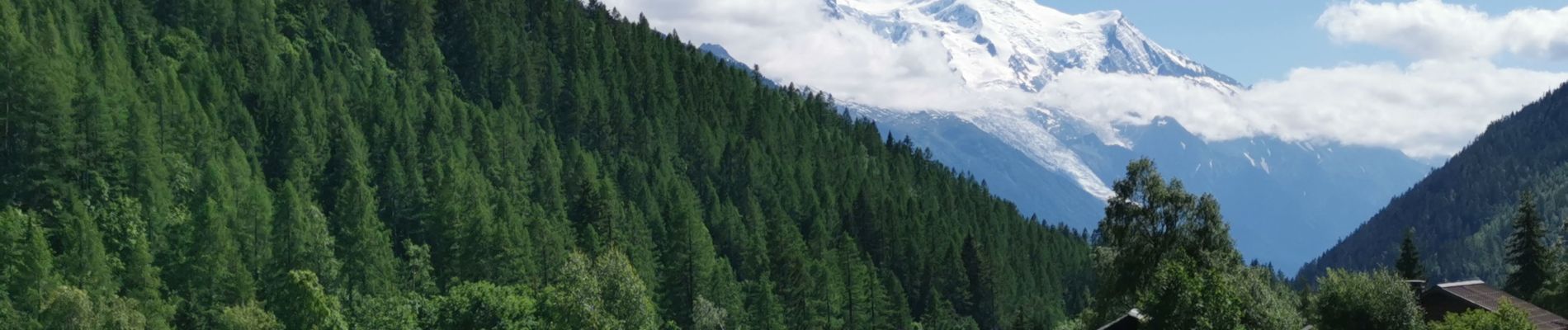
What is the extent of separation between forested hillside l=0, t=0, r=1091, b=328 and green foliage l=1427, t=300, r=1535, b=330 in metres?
42.3

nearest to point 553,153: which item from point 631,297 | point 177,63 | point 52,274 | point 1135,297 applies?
point 177,63

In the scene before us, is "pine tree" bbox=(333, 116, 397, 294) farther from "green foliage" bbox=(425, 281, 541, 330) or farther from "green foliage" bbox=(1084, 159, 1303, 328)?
"green foliage" bbox=(1084, 159, 1303, 328)

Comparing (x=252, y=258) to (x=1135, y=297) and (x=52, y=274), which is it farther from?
(x=1135, y=297)

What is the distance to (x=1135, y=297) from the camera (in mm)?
72062

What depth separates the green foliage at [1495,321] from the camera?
65250mm

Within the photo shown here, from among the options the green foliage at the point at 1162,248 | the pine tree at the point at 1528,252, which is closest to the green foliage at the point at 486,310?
the green foliage at the point at 1162,248

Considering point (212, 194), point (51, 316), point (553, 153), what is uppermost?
point (553, 153)

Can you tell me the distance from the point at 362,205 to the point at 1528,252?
94885 mm

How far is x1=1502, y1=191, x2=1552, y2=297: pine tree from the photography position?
378ft

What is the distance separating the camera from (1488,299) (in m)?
82.1

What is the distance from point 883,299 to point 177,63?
247 feet

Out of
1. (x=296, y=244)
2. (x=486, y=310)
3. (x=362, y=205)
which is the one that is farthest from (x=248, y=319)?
(x=362, y=205)

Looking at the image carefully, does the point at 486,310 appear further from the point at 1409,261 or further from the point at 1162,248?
the point at 1409,261

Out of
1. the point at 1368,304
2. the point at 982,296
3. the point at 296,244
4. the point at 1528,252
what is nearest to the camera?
the point at 1368,304
